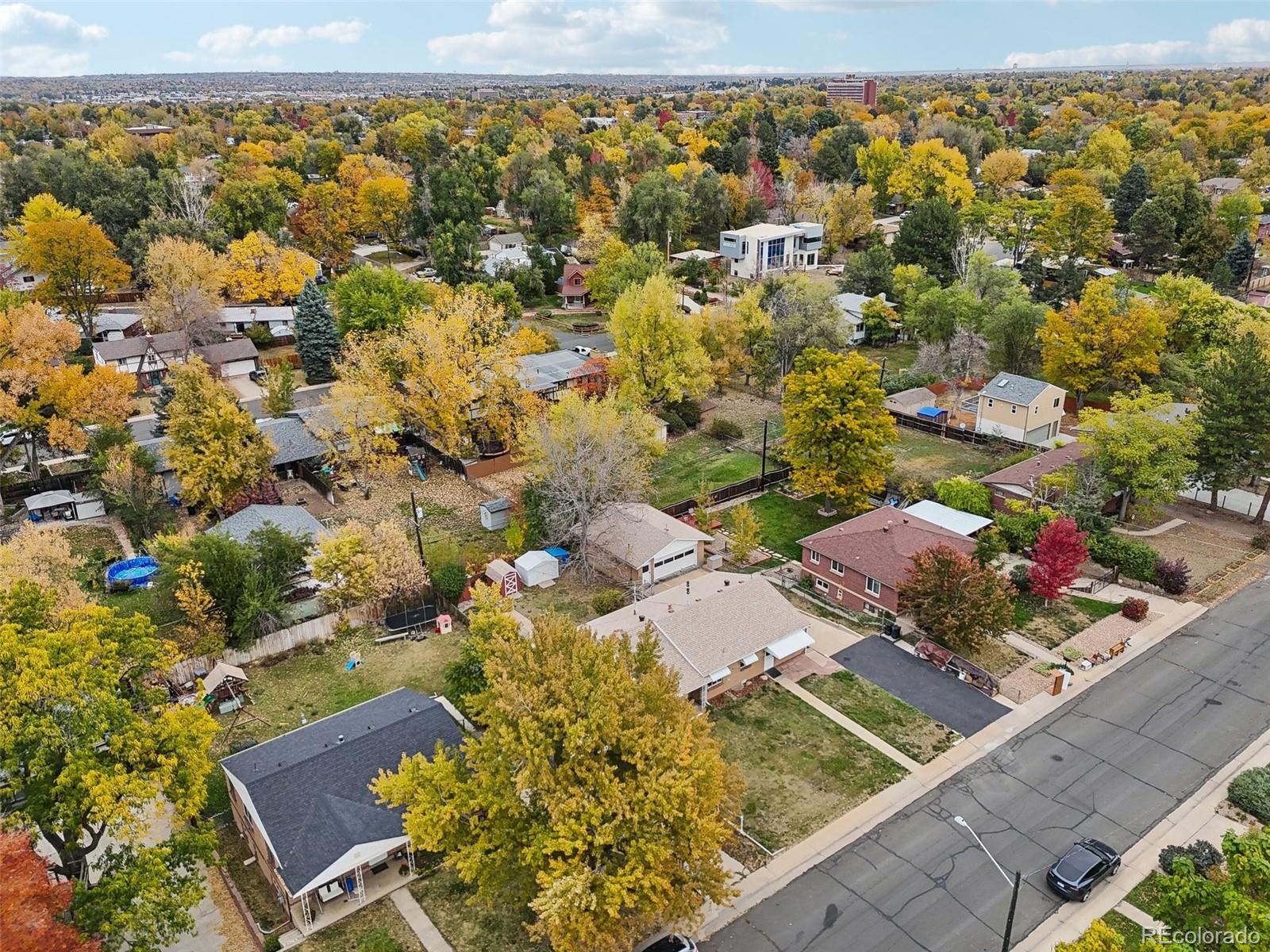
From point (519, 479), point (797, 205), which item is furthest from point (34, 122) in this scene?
point (519, 479)

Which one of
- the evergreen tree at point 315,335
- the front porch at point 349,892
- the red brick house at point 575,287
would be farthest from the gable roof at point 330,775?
the red brick house at point 575,287

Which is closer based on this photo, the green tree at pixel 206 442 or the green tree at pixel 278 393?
the green tree at pixel 206 442

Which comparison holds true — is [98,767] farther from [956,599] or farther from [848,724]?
[956,599]

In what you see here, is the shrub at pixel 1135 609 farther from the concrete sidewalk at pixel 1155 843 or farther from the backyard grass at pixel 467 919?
the backyard grass at pixel 467 919

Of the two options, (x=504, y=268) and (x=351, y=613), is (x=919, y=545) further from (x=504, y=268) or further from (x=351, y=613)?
(x=504, y=268)

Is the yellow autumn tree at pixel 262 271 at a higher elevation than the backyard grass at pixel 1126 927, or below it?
higher

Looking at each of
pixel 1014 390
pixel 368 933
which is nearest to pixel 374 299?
pixel 1014 390
